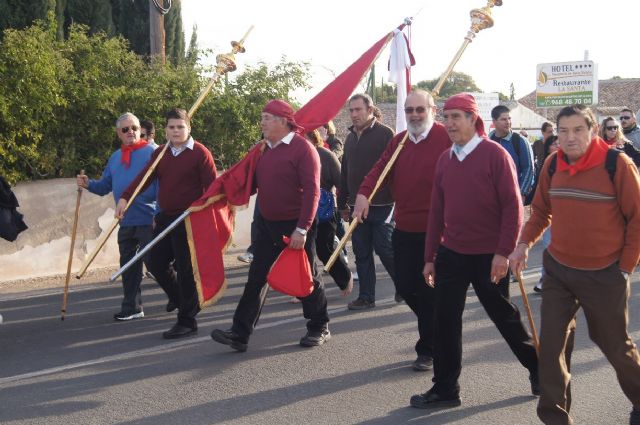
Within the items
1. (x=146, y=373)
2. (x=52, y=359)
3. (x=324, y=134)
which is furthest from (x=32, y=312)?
(x=324, y=134)

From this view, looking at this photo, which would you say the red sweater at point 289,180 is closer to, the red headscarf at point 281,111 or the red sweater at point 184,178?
the red headscarf at point 281,111

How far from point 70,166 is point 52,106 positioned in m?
0.89

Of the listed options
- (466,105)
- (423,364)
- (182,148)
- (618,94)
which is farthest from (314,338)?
(618,94)

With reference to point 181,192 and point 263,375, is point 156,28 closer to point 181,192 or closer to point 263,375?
point 181,192

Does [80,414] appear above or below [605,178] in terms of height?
below

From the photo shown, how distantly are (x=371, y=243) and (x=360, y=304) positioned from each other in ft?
A: 1.94

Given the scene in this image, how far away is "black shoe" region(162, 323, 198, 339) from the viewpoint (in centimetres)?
659

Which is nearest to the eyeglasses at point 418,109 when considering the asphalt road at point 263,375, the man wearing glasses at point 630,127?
the asphalt road at point 263,375

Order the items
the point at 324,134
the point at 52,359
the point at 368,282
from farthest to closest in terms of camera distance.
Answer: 1. the point at 324,134
2. the point at 368,282
3. the point at 52,359

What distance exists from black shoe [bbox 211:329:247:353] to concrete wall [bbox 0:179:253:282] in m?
4.60

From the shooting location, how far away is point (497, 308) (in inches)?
187

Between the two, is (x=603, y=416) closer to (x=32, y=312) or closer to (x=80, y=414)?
(x=80, y=414)

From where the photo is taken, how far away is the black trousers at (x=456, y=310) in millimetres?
4730

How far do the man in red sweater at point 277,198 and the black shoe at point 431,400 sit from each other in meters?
1.55
